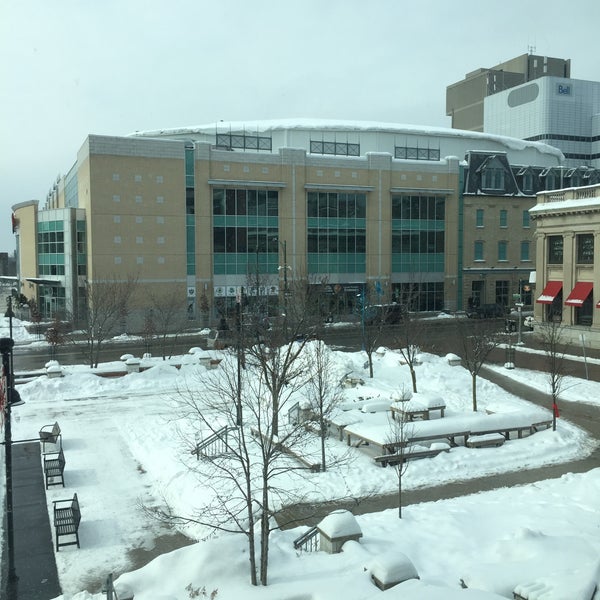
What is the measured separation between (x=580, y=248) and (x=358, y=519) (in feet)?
101

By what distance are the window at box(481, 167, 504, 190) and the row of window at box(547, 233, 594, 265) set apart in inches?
821

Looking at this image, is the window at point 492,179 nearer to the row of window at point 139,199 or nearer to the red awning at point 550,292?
the red awning at point 550,292

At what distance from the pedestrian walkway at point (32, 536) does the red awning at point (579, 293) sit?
3110cm

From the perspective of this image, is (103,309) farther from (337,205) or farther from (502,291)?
(502,291)

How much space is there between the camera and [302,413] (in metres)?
18.9

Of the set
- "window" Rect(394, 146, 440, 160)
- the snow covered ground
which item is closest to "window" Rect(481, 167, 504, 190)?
A: "window" Rect(394, 146, 440, 160)

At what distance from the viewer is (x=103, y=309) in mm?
34406

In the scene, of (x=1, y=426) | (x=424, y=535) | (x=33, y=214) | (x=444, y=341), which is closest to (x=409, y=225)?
(x=444, y=341)

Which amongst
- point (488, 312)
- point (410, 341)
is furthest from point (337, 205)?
point (410, 341)

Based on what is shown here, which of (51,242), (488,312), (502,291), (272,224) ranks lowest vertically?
(488,312)

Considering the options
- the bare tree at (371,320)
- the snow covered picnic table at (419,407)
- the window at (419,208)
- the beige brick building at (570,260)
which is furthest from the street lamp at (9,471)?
the window at (419,208)

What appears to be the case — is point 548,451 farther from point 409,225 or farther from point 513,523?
point 409,225

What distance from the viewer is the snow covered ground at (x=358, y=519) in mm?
8977

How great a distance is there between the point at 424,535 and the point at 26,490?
9.66 meters
